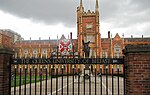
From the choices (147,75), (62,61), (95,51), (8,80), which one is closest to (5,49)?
(8,80)

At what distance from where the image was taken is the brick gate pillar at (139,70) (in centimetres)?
522

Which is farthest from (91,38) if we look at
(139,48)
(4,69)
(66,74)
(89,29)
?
(139,48)

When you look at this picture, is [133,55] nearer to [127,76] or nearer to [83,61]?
[127,76]

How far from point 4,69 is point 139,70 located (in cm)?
356

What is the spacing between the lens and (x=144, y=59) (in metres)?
5.27

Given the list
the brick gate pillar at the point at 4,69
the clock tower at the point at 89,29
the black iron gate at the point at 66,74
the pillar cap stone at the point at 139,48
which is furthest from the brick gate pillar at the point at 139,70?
the clock tower at the point at 89,29

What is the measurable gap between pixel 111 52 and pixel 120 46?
122 inches

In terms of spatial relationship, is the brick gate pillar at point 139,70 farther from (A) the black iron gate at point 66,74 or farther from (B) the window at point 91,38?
(B) the window at point 91,38

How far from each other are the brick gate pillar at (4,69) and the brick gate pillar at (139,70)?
3.29 m

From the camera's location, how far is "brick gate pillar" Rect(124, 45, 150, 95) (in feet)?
17.1

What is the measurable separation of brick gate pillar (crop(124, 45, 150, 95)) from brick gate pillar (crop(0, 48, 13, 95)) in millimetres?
3288

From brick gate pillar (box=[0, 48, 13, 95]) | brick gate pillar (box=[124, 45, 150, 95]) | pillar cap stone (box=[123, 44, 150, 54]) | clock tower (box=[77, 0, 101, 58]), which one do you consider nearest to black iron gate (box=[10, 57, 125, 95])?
brick gate pillar (box=[0, 48, 13, 95])

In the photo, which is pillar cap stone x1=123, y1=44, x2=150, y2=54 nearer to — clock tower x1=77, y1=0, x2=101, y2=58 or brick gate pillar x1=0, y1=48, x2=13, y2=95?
brick gate pillar x1=0, y1=48, x2=13, y2=95

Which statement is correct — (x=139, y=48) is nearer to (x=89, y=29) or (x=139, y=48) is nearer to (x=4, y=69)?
(x=4, y=69)
